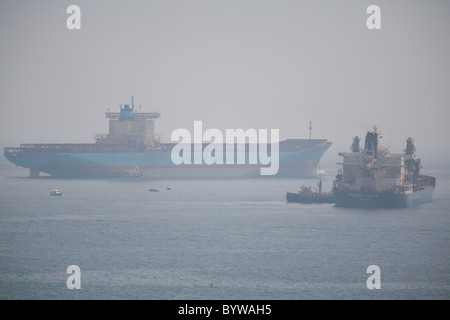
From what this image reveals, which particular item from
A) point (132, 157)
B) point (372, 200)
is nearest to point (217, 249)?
point (372, 200)

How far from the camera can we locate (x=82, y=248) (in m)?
47.2

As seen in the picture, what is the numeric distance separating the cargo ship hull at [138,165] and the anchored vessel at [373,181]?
46.3m

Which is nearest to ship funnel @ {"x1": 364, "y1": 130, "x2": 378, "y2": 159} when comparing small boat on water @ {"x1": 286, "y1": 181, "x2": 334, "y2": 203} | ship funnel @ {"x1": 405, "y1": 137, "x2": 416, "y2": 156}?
small boat on water @ {"x1": 286, "y1": 181, "x2": 334, "y2": 203}

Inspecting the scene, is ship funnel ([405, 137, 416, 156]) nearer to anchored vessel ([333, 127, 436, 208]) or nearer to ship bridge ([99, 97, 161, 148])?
anchored vessel ([333, 127, 436, 208])

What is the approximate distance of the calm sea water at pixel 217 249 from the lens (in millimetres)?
37281

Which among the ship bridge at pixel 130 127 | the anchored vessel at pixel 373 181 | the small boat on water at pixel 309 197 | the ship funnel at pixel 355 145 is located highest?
the ship bridge at pixel 130 127

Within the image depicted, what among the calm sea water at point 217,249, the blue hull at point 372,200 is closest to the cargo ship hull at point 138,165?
the calm sea water at point 217,249

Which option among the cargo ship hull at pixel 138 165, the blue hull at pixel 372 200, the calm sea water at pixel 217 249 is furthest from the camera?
the cargo ship hull at pixel 138 165

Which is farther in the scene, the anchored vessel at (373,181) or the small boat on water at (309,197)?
the small boat on water at (309,197)

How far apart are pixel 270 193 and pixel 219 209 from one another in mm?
18062

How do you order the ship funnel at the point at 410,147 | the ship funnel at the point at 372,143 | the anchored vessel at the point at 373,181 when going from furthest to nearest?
the ship funnel at the point at 410,147 < the ship funnel at the point at 372,143 < the anchored vessel at the point at 373,181

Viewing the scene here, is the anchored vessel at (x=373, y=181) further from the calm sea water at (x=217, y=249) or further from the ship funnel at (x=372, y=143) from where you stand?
the calm sea water at (x=217, y=249)
